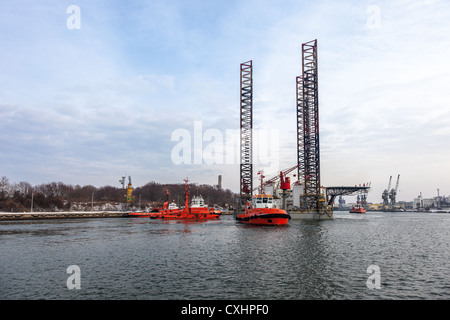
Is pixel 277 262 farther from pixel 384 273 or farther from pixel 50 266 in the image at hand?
pixel 50 266

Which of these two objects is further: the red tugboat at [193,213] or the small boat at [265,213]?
the red tugboat at [193,213]

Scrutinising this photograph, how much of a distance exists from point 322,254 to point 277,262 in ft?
21.4

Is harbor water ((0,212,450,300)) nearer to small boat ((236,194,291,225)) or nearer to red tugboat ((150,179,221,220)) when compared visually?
small boat ((236,194,291,225))

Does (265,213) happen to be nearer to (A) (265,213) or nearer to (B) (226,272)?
(A) (265,213)

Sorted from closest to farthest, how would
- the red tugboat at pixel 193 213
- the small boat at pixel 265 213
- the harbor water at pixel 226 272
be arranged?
the harbor water at pixel 226 272
the small boat at pixel 265 213
the red tugboat at pixel 193 213

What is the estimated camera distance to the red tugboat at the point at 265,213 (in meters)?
63.9

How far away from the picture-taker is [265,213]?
2566 inches

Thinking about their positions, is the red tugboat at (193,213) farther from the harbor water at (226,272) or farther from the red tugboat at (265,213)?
the harbor water at (226,272)

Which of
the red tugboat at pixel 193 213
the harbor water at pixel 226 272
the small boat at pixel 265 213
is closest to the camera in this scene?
the harbor water at pixel 226 272

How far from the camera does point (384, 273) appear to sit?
22547 millimetres

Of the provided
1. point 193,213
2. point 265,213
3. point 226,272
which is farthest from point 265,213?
point 226,272

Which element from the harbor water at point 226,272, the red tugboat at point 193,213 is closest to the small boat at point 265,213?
the red tugboat at point 193,213

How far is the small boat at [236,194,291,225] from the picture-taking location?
2517 inches
